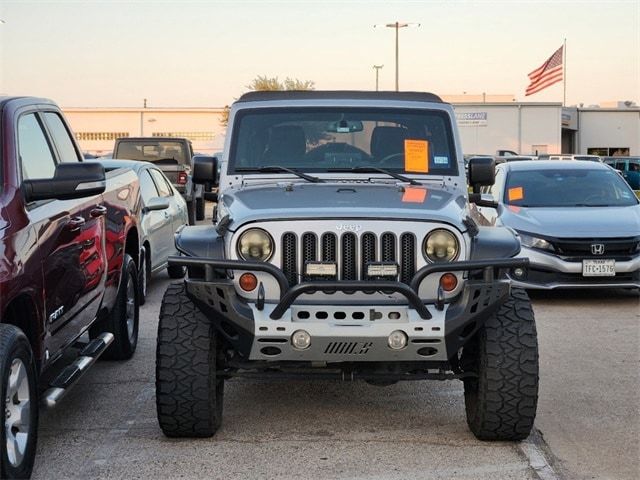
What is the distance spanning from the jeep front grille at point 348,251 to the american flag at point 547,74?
4298cm

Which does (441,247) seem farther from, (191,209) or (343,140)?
(191,209)

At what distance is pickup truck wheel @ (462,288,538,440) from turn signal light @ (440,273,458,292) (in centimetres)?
28

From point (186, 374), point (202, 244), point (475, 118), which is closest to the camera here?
point (186, 374)

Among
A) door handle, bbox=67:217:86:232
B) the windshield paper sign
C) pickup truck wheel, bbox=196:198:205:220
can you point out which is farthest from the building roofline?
door handle, bbox=67:217:86:232

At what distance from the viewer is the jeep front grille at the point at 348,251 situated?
5.74 m

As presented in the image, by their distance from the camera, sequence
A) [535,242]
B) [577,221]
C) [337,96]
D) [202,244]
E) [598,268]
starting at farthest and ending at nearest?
[577,221]
[535,242]
[598,268]
[337,96]
[202,244]

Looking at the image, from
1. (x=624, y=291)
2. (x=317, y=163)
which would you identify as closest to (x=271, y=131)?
(x=317, y=163)

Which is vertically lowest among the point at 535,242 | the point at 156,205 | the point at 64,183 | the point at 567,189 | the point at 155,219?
the point at 535,242

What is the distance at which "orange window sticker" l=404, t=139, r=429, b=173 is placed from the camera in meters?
7.11

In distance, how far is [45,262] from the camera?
536 cm

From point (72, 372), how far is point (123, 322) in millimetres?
2119

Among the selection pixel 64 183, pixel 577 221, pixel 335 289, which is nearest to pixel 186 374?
pixel 335 289

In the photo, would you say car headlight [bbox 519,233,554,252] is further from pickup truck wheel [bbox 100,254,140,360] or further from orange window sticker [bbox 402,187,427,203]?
orange window sticker [bbox 402,187,427,203]

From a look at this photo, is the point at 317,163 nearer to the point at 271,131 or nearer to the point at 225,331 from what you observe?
the point at 271,131
